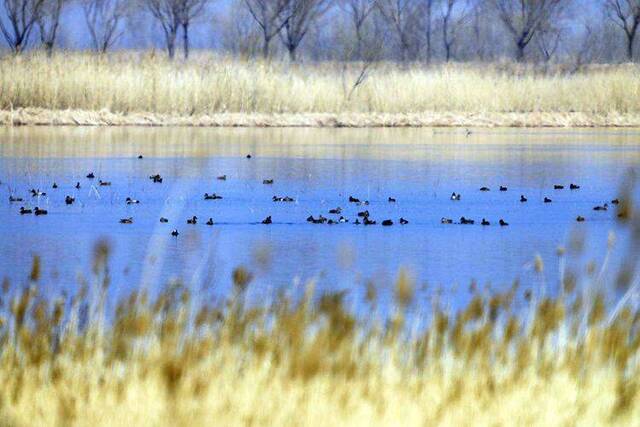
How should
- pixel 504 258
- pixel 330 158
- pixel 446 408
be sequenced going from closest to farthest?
pixel 446 408
pixel 504 258
pixel 330 158

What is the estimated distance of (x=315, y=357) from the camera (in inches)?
205

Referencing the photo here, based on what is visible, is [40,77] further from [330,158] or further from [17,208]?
[17,208]

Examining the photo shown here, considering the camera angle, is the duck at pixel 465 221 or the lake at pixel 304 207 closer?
the lake at pixel 304 207

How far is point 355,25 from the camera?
69.1 m

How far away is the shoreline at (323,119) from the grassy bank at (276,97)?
3 cm

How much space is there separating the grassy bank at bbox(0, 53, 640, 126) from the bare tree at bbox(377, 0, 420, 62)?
34970 millimetres

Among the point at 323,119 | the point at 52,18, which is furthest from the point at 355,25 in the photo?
the point at 323,119

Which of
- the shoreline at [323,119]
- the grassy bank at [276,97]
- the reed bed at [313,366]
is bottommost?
the reed bed at [313,366]

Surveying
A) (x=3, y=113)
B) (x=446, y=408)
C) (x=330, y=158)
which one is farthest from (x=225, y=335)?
(x=3, y=113)

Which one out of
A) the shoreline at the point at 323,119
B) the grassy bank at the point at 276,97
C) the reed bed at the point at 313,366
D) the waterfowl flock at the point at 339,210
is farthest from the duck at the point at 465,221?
Answer: the grassy bank at the point at 276,97

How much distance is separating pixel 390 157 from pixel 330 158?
0.92m

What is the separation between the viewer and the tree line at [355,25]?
55.2 meters

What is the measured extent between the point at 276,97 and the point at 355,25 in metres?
39.7

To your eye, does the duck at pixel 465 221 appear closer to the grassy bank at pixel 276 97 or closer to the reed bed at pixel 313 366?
the reed bed at pixel 313 366
